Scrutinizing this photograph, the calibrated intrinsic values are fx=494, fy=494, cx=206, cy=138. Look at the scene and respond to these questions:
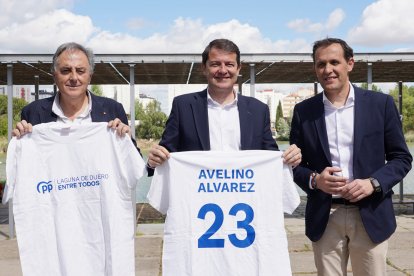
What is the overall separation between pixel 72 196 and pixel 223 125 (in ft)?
3.83

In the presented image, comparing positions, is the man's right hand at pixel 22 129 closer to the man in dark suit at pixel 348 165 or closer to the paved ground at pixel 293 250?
the man in dark suit at pixel 348 165

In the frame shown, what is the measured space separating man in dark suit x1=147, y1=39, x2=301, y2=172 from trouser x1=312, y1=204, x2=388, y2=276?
1.62 feet

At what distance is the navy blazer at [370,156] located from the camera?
3254 millimetres

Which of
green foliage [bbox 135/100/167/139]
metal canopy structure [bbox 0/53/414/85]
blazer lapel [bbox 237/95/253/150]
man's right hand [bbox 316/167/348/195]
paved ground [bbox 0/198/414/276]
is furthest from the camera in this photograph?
green foliage [bbox 135/100/167/139]

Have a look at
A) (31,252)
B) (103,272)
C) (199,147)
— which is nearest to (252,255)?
(199,147)

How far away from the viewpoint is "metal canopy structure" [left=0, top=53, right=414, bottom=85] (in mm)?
7832

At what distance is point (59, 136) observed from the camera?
3436mm

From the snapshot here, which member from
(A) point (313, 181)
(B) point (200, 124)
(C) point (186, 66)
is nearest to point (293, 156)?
(A) point (313, 181)

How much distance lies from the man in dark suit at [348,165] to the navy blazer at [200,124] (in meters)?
0.34

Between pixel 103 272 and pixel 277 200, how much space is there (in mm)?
1314

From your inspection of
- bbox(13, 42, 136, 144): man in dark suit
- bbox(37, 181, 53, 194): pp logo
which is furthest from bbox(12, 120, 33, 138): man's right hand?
bbox(37, 181, 53, 194): pp logo

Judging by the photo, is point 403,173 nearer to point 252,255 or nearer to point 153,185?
point 252,255

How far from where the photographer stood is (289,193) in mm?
3469

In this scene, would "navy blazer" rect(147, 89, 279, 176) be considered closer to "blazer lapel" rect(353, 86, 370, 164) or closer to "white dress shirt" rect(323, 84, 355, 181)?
"white dress shirt" rect(323, 84, 355, 181)
